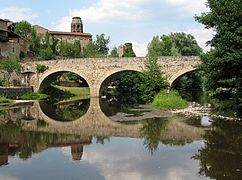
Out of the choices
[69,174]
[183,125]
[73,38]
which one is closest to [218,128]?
[183,125]

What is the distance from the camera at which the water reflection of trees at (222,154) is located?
11.4 meters

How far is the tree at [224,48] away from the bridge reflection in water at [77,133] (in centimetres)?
389

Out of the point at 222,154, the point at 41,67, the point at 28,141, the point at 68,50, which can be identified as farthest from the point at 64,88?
the point at 222,154

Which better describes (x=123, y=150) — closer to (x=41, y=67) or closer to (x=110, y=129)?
(x=110, y=129)

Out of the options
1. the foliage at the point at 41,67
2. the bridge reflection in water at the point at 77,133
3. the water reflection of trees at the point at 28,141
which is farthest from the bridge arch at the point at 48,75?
the water reflection of trees at the point at 28,141

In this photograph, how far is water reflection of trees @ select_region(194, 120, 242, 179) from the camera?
1135cm

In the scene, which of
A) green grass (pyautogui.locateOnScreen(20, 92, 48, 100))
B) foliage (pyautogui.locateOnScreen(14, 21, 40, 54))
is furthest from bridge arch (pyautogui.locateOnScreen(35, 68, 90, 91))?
foliage (pyautogui.locateOnScreen(14, 21, 40, 54))

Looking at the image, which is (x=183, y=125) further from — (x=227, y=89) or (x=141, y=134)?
(x=227, y=89)

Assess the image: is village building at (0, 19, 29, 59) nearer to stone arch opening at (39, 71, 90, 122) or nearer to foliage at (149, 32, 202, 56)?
stone arch opening at (39, 71, 90, 122)

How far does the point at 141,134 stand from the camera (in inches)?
757

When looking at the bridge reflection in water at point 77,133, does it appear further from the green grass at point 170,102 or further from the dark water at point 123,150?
the green grass at point 170,102

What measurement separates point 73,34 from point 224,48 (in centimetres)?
9096

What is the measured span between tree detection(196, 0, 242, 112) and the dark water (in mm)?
2879

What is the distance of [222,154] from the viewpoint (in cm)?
1369
